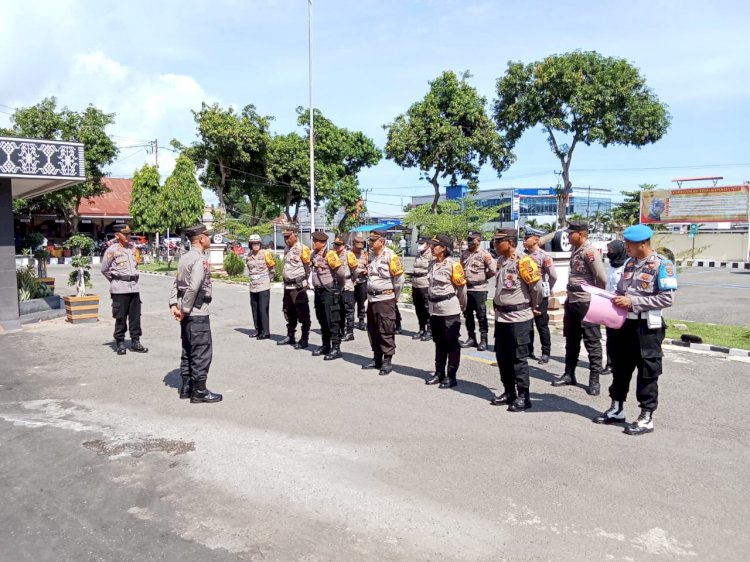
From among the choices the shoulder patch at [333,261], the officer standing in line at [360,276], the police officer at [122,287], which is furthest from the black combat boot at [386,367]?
the police officer at [122,287]

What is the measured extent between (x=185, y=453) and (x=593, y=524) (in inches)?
124

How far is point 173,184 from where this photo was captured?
99.2 ft

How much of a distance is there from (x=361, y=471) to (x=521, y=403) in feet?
7.07

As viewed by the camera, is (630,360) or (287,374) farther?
(287,374)

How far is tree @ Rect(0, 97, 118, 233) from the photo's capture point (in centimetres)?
3206

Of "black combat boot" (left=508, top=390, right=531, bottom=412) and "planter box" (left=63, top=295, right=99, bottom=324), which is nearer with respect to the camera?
"black combat boot" (left=508, top=390, right=531, bottom=412)

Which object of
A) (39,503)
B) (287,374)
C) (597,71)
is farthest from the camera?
(597,71)

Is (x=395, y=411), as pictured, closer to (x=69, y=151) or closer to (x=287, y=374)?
(x=287, y=374)

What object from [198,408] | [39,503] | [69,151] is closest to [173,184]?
[69,151]

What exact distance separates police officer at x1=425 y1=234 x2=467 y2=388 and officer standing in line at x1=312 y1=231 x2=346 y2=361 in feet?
6.40

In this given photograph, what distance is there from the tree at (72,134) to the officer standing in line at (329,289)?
2742cm

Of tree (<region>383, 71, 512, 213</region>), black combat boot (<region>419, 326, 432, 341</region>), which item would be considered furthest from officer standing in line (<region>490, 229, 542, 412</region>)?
tree (<region>383, 71, 512, 213</region>)

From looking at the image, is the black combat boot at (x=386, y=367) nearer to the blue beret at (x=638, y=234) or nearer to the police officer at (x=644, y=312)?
the police officer at (x=644, y=312)

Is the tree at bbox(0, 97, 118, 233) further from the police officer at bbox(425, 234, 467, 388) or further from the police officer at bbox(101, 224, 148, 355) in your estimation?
the police officer at bbox(425, 234, 467, 388)
